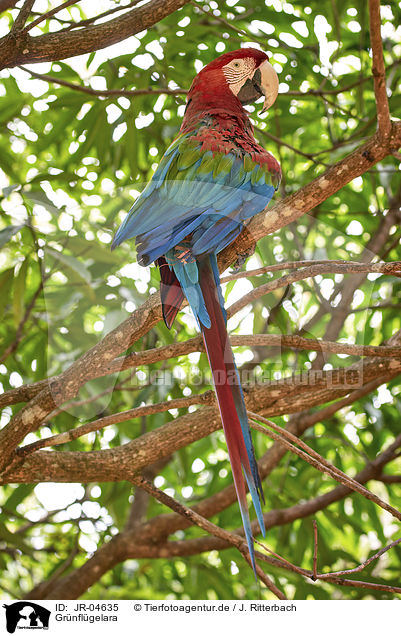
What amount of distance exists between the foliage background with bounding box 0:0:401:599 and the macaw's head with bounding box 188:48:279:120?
129mm

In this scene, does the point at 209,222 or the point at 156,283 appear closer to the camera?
the point at 209,222

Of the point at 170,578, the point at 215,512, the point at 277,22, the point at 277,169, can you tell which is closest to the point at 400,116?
the point at 277,22

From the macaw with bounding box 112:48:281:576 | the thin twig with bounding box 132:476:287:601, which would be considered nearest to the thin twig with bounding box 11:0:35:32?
the macaw with bounding box 112:48:281:576

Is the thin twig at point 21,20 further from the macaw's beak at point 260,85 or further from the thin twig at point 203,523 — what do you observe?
the thin twig at point 203,523

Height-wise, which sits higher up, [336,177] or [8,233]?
[8,233]

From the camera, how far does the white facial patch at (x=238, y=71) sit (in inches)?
37.0

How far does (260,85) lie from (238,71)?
0.04 meters

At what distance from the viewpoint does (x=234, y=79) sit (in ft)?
3.11

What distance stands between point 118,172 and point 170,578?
0.87 metres

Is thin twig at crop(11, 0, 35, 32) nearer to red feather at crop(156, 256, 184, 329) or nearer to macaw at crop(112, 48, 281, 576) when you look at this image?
macaw at crop(112, 48, 281, 576)
